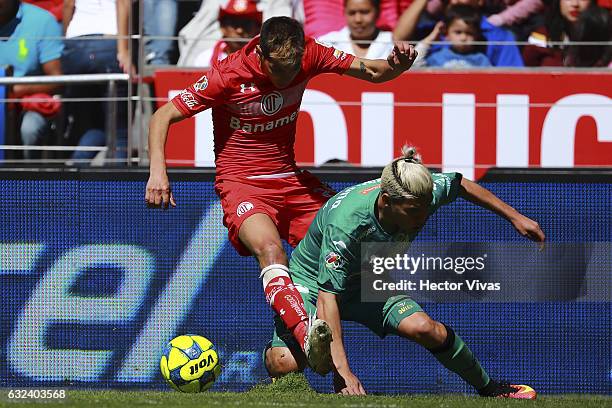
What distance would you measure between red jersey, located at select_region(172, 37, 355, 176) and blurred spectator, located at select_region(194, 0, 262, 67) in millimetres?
3040

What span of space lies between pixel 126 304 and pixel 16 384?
0.98 meters

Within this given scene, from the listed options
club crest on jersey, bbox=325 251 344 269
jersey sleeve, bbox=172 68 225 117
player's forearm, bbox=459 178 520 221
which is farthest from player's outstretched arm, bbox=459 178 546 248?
jersey sleeve, bbox=172 68 225 117

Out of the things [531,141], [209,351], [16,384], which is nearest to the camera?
[209,351]

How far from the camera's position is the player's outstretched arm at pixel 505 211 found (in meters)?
6.18

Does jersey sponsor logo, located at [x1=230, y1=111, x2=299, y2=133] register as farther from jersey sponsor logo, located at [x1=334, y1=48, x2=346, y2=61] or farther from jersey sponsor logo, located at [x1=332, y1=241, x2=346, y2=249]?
jersey sponsor logo, located at [x1=332, y1=241, x2=346, y2=249]

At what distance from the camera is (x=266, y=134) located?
717cm

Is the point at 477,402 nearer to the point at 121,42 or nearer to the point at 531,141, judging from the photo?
the point at 531,141

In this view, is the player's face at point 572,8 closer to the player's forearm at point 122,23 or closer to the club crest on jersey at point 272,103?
the player's forearm at point 122,23

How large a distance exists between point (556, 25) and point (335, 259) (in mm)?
5061

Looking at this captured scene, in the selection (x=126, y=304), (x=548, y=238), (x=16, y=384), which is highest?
(x=548, y=238)

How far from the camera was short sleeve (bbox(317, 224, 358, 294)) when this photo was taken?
6109 mm

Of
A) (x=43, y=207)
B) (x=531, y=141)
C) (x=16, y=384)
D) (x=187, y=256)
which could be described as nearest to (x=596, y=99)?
(x=531, y=141)

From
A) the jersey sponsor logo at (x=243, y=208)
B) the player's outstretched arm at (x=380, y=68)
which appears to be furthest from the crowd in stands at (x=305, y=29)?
the jersey sponsor logo at (x=243, y=208)

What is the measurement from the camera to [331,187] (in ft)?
26.6
